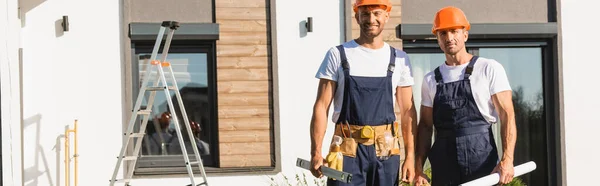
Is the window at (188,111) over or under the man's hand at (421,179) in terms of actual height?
over

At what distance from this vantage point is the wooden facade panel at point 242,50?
11.7 m

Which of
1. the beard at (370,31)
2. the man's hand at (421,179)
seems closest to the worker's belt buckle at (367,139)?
the man's hand at (421,179)

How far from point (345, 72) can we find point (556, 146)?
20.1ft

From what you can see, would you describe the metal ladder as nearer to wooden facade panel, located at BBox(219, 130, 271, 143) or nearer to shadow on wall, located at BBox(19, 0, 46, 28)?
wooden facade panel, located at BBox(219, 130, 271, 143)

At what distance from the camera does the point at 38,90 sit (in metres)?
11.4

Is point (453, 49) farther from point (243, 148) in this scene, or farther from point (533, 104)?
point (533, 104)

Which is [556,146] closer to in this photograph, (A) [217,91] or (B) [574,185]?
(B) [574,185]

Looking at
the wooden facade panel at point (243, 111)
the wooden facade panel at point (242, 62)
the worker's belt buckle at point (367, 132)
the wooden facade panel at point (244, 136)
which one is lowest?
the wooden facade panel at point (244, 136)

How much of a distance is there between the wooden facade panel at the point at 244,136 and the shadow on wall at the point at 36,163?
1.56 metres

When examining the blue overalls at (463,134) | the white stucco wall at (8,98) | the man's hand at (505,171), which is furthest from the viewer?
the white stucco wall at (8,98)

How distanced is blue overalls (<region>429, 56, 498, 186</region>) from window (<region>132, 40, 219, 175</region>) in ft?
15.4

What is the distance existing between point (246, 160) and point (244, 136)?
227 millimetres

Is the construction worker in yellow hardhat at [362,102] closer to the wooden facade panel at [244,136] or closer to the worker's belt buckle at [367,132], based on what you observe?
the worker's belt buckle at [367,132]

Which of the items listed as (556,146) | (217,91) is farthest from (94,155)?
(556,146)
